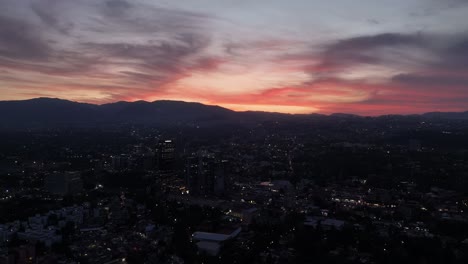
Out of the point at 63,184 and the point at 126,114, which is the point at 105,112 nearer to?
the point at 126,114

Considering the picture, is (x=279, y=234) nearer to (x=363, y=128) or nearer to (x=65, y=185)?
(x=65, y=185)

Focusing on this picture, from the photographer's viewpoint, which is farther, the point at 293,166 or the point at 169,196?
the point at 293,166

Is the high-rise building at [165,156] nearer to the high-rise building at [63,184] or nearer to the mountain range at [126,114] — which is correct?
the high-rise building at [63,184]

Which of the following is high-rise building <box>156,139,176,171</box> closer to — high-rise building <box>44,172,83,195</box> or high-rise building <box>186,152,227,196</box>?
high-rise building <box>186,152,227,196</box>

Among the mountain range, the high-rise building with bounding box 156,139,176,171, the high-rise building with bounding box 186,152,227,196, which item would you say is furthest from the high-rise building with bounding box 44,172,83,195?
the mountain range

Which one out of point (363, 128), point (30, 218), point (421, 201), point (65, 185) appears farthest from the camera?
point (363, 128)

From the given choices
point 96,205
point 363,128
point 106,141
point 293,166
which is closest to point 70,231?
point 96,205

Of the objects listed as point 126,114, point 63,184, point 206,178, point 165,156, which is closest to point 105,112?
point 126,114

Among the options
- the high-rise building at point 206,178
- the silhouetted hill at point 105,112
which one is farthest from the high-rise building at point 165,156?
the silhouetted hill at point 105,112
